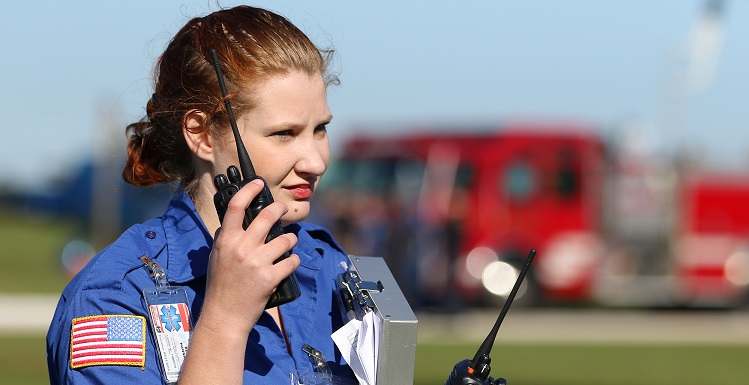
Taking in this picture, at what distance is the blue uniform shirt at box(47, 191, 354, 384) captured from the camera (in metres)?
2.27

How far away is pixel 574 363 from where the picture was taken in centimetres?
1166

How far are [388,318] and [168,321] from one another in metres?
0.43

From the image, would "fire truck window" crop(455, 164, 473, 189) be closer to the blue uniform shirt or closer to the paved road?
the paved road

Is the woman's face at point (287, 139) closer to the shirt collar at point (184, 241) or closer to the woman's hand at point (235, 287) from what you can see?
the shirt collar at point (184, 241)

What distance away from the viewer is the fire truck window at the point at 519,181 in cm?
1879

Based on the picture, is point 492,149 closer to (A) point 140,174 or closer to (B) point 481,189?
(B) point 481,189

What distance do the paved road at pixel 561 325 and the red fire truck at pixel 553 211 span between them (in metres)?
0.49

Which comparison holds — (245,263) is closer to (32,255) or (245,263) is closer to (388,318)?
(388,318)

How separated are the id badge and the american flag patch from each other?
0.13ft

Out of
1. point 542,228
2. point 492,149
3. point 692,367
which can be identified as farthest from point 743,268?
point 692,367

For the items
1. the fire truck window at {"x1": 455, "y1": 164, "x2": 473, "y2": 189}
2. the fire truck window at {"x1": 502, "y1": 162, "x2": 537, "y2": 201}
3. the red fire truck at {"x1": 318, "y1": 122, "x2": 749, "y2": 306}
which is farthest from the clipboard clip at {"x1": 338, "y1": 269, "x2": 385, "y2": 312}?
the fire truck window at {"x1": 502, "y1": 162, "x2": 537, "y2": 201}

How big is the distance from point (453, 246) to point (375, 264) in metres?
14.3

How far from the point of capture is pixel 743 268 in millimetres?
18875

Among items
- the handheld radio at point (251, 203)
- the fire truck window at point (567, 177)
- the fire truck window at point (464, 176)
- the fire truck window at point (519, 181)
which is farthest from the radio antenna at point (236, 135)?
the fire truck window at point (567, 177)
